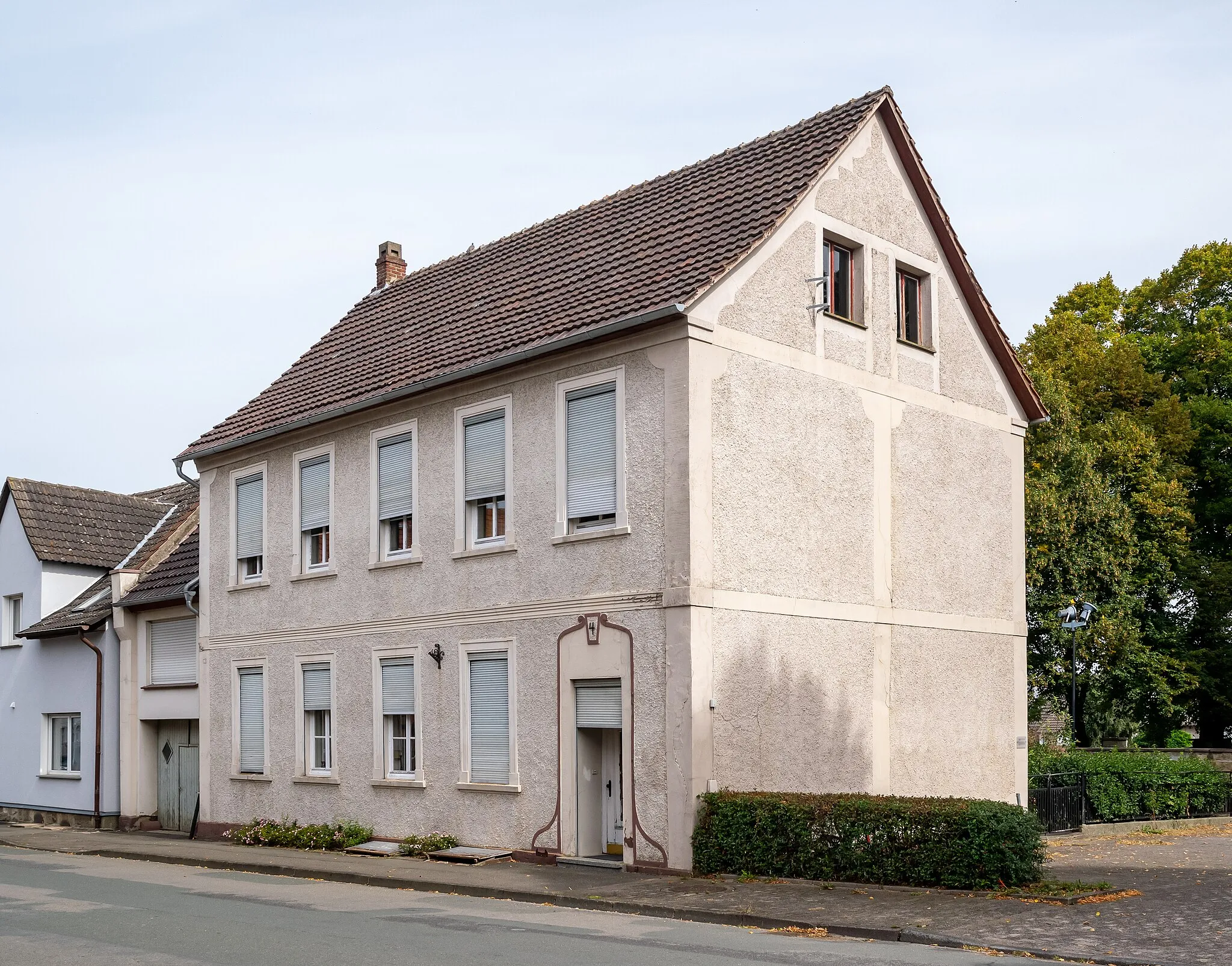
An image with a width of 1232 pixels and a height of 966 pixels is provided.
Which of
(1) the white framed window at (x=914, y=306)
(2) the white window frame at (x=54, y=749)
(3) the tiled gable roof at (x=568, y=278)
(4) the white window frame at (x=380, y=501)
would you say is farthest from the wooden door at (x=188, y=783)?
(1) the white framed window at (x=914, y=306)

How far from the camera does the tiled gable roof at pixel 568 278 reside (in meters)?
19.5

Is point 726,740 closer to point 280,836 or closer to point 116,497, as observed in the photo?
point 280,836

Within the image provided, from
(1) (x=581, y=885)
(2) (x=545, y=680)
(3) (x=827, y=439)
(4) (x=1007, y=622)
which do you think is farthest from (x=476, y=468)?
(4) (x=1007, y=622)

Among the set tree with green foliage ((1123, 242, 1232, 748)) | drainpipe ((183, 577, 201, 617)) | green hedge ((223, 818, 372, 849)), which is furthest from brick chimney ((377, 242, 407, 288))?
tree with green foliage ((1123, 242, 1232, 748))

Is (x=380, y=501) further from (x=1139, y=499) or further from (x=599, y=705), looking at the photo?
(x=1139, y=499)

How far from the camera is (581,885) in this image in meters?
16.6

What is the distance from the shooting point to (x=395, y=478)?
2273 centimetres

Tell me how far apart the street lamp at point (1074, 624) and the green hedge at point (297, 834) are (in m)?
17.4

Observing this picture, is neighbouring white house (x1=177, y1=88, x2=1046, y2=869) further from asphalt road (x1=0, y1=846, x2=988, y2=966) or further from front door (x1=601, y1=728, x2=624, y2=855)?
asphalt road (x1=0, y1=846, x2=988, y2=966)

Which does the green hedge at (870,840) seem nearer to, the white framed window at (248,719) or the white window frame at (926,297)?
the white window frame at (926,297)

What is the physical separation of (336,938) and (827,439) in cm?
1055

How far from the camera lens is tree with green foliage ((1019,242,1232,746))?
3741 centimetres

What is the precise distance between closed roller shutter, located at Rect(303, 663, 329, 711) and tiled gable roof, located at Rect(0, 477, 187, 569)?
10222mm

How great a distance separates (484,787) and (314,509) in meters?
6.54
